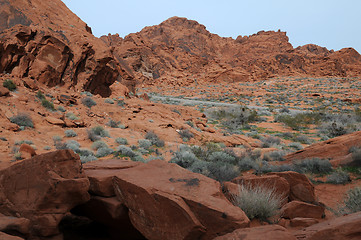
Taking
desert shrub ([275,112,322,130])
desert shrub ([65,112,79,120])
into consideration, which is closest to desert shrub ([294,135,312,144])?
desert shrub ([275,112,322,130])

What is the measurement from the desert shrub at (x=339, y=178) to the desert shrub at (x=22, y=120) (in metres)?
11.7

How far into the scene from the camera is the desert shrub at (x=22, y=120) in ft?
30.6

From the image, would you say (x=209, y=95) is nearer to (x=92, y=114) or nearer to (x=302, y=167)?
(x=92, y=114)

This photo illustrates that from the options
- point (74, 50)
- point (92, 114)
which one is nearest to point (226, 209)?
point (92, 114)

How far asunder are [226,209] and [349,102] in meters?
36.2

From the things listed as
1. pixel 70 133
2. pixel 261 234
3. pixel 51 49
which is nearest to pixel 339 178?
pixel 261 234

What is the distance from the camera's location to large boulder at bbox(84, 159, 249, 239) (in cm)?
290

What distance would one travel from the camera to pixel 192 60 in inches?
2945

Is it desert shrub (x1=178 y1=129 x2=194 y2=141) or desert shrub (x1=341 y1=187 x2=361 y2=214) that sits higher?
desert shrub (x1=341 y1=187 x2=361 y2=214)

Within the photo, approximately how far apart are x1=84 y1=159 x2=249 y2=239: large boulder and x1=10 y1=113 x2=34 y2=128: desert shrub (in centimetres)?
742

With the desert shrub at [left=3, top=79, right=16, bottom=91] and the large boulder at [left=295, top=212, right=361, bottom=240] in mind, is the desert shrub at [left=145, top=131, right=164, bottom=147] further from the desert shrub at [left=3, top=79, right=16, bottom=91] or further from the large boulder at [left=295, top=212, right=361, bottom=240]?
the large boulder at [left=295, top=212, right=361, bottom=240]

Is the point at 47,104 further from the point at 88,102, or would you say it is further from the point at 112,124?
the point at 112,124

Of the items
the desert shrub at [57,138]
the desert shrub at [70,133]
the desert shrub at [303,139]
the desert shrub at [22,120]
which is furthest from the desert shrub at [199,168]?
the desert shrub at [303,139]

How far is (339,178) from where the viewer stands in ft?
20.5
